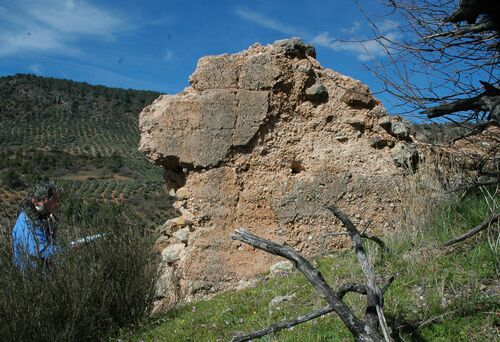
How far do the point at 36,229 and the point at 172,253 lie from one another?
2.62 m

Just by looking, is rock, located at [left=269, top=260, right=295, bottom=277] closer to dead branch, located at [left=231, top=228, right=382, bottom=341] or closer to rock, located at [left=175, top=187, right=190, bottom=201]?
rock, located at [left=175, top=187, right=190, bottom=201]

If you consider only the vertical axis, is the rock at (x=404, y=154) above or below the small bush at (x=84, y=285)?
above

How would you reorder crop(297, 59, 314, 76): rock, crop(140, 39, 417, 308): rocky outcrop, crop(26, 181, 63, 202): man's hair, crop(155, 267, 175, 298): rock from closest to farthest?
1. crop(26, 181, 63, 202): man's hair
2. crop(155, 267, 175, 298): rock
3. crop(140, 39, 417, 308): rocky outcrop
4. crop(297, 59, 314, 76): rock

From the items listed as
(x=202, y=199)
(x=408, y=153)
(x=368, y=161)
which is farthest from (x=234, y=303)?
(x=408, y=153)

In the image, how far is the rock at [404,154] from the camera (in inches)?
307

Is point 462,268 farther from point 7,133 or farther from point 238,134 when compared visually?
point 7,133

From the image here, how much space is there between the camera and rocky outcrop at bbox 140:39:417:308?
24.6 feet

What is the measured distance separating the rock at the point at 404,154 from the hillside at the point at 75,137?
26.7m

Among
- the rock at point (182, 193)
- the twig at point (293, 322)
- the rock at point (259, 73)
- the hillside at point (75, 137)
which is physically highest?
the hillside at point (75, 137)

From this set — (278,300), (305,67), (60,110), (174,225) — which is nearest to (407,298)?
(278,300)

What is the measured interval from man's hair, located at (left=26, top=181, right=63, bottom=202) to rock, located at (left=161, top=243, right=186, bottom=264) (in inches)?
92.1

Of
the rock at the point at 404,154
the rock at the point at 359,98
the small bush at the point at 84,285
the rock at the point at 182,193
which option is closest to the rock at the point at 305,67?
the rock at the point at 359,98

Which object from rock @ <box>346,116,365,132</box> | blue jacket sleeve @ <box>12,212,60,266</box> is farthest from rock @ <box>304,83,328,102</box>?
blue jacket sleeve @ <box>12,212,60,266</box>

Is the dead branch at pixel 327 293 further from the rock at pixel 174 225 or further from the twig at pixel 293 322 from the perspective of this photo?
the rock at pixel 174 225
